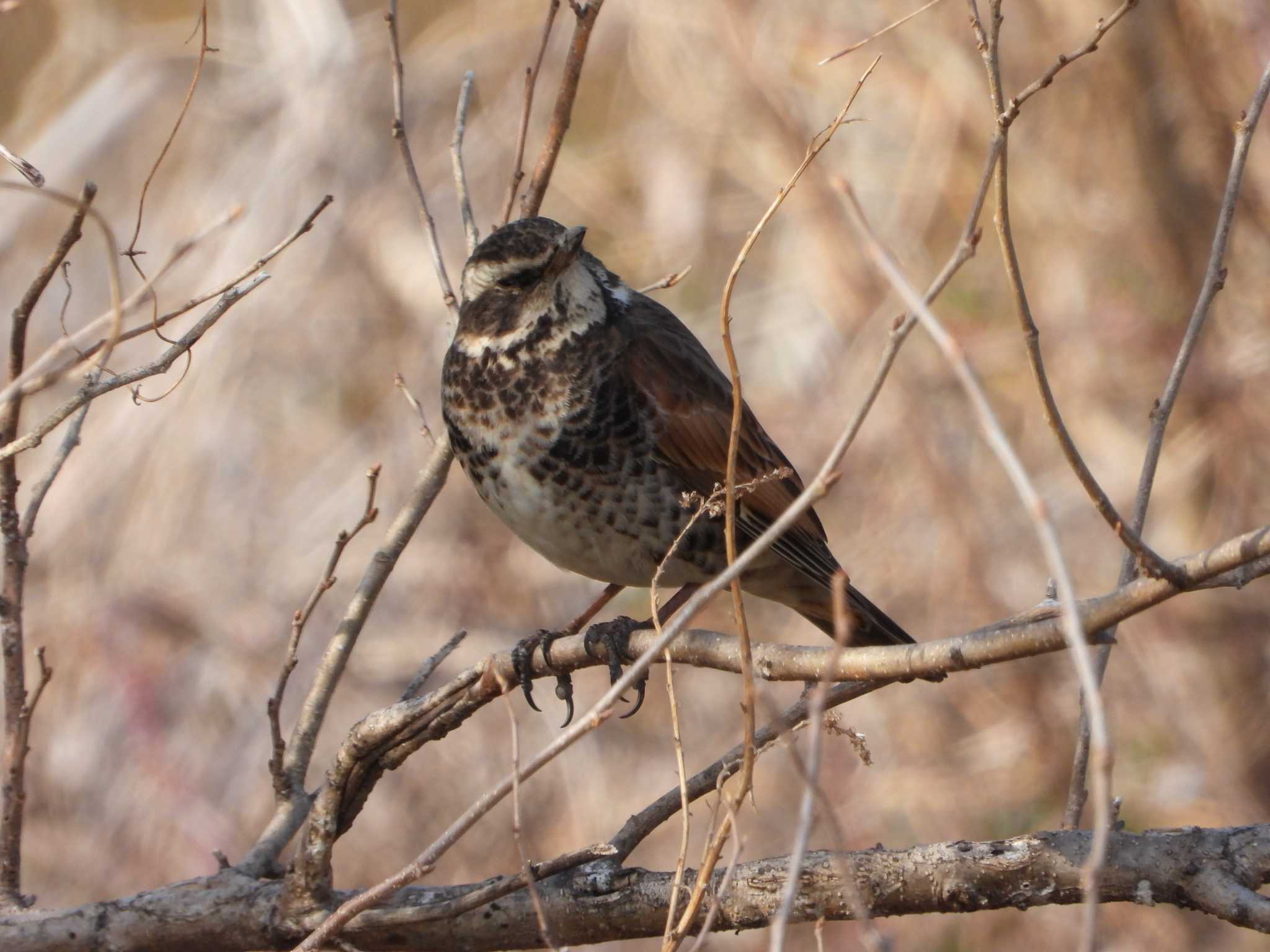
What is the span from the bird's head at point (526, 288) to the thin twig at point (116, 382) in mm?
1020

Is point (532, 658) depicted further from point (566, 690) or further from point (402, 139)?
point (402, 139)

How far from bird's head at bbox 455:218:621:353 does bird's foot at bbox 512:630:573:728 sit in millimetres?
754

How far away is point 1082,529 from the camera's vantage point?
21.4ft

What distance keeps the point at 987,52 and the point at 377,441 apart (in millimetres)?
4869

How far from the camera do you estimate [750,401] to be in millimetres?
6809

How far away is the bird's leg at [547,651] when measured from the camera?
10.3ft

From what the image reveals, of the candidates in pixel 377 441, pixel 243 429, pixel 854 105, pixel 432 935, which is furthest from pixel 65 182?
pixel 432 935

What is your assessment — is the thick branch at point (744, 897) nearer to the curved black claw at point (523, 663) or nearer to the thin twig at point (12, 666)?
the thin twig at point (12, 666)

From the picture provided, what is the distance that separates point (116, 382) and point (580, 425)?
1356 millimetres

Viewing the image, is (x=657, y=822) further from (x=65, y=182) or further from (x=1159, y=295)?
(x=65, y=182)

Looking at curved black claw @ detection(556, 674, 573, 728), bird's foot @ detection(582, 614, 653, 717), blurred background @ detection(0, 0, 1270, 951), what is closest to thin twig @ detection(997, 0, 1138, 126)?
bird's foot @ detection(582, 614, 653, 717)

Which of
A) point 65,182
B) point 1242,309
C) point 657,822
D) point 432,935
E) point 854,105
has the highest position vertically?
point 854,105

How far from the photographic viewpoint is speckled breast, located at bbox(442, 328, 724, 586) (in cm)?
351

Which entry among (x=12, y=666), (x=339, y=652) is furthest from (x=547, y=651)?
(x=12, y=666)
